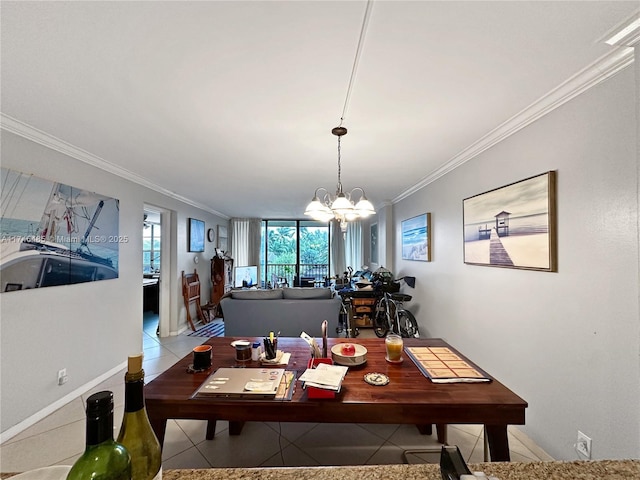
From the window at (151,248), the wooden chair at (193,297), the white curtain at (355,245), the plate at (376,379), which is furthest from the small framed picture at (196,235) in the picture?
the plate at (376,379)

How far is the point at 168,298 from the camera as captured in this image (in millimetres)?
4559

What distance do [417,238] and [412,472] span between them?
379cm

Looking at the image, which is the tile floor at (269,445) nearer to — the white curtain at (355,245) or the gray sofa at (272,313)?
the gray sofa at (272,313)

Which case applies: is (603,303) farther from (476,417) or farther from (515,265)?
(476,417)

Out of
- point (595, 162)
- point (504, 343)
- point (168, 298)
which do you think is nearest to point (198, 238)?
point (168, 298)

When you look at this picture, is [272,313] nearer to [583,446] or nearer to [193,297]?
[193,297]

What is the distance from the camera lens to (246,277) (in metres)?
6.96

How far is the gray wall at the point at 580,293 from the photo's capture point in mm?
1373

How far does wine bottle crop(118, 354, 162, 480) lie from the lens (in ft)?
1.64

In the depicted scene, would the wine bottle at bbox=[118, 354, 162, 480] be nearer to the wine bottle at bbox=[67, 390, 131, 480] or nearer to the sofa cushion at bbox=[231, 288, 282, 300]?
the wine bottle at bbox=[67, 390, 131, 480]

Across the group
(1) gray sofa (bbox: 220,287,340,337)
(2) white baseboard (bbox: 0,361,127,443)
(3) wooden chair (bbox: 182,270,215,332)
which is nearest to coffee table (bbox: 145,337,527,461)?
(2) white baseboard (bbox: 0,361,127,443)

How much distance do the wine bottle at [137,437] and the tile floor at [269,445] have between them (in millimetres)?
1616

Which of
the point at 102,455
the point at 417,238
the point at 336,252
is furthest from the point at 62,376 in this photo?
the point at 336,252

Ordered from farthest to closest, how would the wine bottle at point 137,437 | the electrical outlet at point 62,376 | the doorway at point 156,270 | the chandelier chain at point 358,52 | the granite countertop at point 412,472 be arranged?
the doorway at point 156,270
the electrical outlet at point 62,376
the chandelier chain at point 358,52
the granite countertop at point 412,472
the wine bottle at point 137,437
